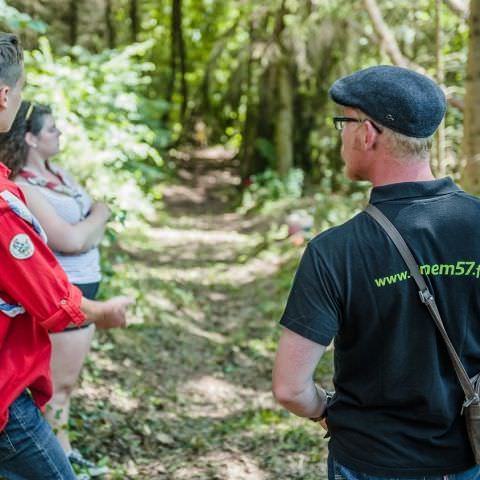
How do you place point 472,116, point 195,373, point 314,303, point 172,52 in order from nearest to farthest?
point 314,303
point 472,116
point 195,373
point 172,52

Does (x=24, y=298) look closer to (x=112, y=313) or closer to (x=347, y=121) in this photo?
(x=112, y=313)

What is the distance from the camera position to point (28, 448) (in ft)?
8.52

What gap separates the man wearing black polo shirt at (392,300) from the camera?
7.12ft

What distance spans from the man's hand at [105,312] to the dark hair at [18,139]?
1.55 metres

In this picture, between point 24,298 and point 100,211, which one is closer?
point 24,298

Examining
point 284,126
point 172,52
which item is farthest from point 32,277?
point 172,52

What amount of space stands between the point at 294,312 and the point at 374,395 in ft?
1.17

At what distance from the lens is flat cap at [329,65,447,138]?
86.7 inches

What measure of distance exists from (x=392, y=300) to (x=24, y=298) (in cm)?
115

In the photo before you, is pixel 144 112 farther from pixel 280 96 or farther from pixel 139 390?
pixel 139 390

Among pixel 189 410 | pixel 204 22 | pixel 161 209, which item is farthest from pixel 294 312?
pixel 204 22

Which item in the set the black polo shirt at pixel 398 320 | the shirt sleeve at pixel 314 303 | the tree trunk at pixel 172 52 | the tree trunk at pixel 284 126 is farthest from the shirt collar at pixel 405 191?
the tree trunk at pixel 172 52

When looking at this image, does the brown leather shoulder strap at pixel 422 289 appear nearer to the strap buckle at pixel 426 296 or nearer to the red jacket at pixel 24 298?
the strap buckle at pixel 426 296

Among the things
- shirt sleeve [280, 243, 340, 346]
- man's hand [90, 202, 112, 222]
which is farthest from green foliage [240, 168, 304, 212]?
shirt sleeve [280, 243, 340, 346]
